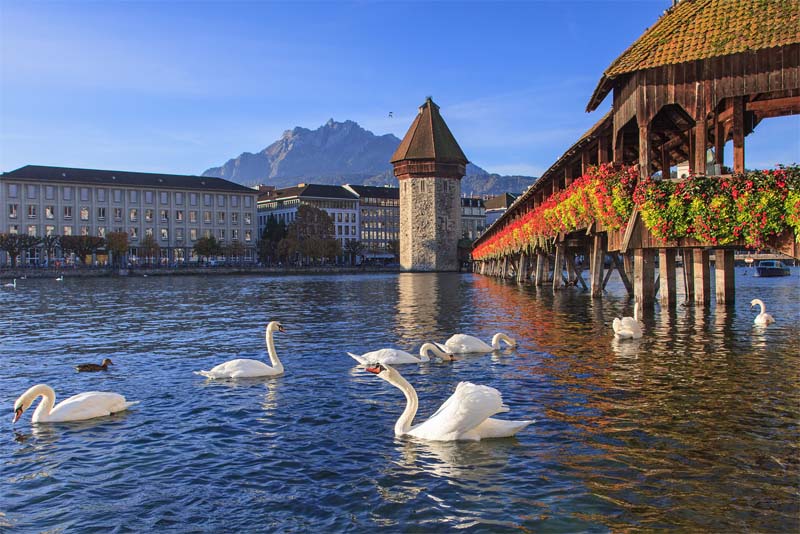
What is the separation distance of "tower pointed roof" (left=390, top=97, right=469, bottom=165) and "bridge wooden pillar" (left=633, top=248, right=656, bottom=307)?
287 ft

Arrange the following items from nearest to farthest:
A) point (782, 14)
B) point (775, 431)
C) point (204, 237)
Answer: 1. point (775, 431)
2. point (782, 14)
3. point (204, 237)

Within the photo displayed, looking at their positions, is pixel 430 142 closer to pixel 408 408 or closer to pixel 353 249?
pixel 353 249

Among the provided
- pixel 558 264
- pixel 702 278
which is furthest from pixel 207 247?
pixel 702 278

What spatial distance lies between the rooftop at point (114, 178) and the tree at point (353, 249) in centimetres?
2457

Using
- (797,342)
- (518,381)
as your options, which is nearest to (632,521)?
(518,381)

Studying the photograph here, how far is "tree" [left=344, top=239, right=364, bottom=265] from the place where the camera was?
15288cm

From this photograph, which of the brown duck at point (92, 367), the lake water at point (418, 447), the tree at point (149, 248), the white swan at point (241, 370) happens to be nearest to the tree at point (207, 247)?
the tree at point (149, 248)

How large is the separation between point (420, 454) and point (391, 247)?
157 meters

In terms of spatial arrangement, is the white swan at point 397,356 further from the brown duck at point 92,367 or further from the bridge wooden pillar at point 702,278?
the bridge wooden pillar at point 702,278

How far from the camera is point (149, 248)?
124m

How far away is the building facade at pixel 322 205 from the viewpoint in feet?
506

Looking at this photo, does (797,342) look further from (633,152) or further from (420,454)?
(633,152)

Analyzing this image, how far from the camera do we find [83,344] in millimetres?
19766

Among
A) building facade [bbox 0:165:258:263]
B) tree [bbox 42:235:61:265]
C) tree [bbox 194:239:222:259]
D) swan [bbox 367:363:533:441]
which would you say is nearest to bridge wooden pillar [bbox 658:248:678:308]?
swan [bbox 367:363:533:441]
